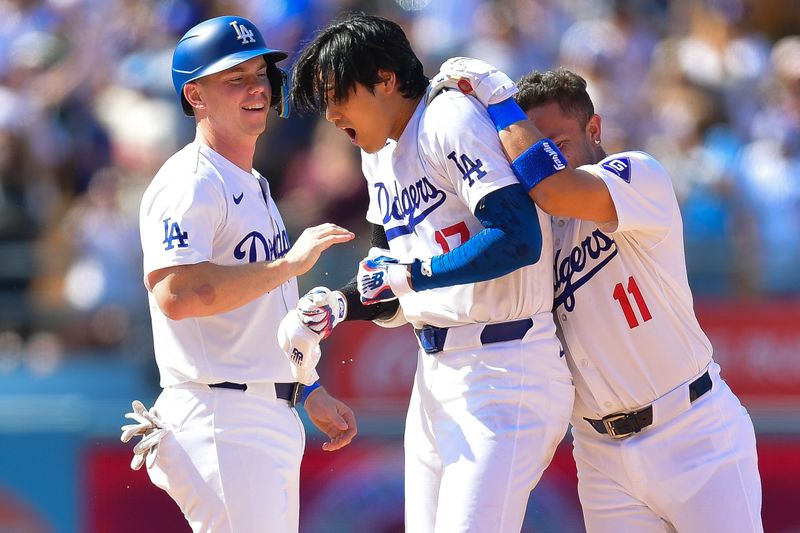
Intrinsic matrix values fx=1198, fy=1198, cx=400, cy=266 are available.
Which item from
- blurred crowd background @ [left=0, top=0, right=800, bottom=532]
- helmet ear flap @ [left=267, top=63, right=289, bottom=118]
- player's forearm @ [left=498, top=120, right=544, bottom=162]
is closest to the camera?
player's forearm @ [left=498, top=120, right=544, bottom=162]

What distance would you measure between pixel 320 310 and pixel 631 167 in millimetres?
1067

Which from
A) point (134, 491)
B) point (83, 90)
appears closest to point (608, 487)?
point (134, 491)

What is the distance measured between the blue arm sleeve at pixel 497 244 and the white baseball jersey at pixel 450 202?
0.15ft

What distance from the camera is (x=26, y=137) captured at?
9016 mm

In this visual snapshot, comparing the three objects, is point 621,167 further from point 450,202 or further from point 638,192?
point 450,202

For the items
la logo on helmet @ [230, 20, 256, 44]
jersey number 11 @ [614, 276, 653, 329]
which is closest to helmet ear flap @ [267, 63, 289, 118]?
la logo on helmet @ [230, 20, 256, 44]

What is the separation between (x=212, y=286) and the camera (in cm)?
362

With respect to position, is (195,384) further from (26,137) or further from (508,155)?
(26,137)

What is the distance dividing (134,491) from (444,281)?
4.17 metres

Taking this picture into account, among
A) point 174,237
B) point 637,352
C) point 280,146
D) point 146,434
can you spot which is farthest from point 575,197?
point 280,146

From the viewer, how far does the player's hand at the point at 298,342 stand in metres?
3.66

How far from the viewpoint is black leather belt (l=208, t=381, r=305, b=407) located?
3791mm

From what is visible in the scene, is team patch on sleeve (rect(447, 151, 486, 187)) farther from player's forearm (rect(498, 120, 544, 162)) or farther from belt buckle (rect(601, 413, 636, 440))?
belt buckle (rect(601, 413, 636, 440))

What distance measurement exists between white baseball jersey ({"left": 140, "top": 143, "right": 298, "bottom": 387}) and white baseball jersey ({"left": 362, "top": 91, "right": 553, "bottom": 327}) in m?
0.45
